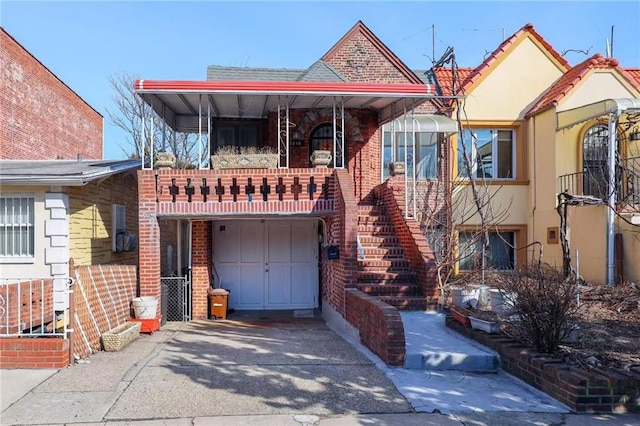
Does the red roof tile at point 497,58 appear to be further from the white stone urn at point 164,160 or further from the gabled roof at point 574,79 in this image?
the white stone urn at point 164,160

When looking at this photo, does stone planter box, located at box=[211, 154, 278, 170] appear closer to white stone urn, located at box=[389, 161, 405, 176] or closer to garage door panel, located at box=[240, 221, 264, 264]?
white stone urn, located at box=[389, 161, 405, 176]

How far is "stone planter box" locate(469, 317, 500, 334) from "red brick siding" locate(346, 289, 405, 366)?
54.6 inches

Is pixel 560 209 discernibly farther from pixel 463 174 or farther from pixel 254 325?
pixel 254 325

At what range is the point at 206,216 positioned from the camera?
410 inches

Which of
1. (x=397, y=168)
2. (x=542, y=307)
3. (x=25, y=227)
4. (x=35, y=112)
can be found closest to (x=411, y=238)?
(x=397, y=168)

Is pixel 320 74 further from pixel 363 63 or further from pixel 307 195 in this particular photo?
pixel 307 195

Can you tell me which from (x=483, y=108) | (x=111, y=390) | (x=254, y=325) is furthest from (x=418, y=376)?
(x=483, y=108)

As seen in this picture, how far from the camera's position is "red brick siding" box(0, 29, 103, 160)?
17.3 m

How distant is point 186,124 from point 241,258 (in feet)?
12.7

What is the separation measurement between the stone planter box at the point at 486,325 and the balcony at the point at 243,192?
3.76 metres

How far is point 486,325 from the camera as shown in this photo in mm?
7387

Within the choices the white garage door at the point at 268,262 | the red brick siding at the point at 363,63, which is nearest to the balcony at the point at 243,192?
the white garage door at the point at 268,262

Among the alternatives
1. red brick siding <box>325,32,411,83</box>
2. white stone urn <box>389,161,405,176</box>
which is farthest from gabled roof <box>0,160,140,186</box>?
red brick siding <box>325,32,411,83</box>

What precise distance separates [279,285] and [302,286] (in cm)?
61
